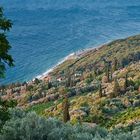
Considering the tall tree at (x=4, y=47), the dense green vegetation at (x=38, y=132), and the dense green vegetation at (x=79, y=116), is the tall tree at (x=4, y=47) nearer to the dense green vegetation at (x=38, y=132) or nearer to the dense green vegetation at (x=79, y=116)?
the dense green vegetation at (x=79, y=116)

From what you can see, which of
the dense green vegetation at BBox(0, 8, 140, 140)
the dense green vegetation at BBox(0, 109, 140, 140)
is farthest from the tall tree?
the dense green vegetation at BBox(0, 109, 140, 140)

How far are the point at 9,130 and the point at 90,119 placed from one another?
86.7 meters

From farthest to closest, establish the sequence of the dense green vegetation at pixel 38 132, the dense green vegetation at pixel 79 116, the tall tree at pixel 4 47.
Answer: the dense green vegetation at pixel 38 132, the dense green vegetation at pixel 79 116, the tall tree at pixel 4 47

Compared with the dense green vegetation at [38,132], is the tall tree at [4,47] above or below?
above

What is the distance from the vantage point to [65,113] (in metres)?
123

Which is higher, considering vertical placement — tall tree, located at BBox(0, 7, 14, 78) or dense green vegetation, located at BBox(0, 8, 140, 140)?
tall tree, located at BBox(0, 7, 14, 78)

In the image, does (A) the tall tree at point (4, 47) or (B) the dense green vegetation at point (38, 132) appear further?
(B) the dense green vegetation at point (38, 132)

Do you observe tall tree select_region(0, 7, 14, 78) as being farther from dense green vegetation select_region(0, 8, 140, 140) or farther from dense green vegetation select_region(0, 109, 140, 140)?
dense green vegetation select_region(0, 109, 140, 140)

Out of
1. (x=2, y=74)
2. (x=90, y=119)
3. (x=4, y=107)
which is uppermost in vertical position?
(x=2, y=74)

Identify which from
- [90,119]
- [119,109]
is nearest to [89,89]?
[119,109]

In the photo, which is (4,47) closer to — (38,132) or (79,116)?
(38,132)

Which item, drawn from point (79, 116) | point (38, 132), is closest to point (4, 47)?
point (38, 132)

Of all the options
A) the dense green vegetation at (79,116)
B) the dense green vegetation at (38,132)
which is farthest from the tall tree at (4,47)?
the dense green vegetation at (38,132)

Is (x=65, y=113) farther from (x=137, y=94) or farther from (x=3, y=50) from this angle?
(x=3, y=50)
